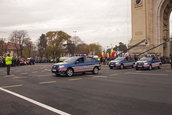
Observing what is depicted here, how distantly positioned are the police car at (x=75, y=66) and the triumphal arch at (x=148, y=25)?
2021 centimetres

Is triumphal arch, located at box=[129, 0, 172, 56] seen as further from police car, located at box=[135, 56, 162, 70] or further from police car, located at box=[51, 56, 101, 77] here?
police car, located at box=[51, 56, 101, 77]

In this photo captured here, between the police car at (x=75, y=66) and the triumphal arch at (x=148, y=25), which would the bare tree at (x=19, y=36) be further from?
the police car at (x=75, y=66)

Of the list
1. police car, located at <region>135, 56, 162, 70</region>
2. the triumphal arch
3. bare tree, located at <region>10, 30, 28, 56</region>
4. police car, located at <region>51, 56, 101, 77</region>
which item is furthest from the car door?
bare tree, located at <region>10, 30, 28, 56</region>

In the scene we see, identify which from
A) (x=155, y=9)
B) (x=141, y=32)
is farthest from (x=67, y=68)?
(x=155, y=9)

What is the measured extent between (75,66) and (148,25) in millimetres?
24488

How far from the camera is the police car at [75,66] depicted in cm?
1494

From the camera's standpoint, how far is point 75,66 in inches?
613

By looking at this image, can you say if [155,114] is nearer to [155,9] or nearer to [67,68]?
[67,68]

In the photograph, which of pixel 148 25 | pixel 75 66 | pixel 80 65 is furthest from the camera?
pixel 148 25

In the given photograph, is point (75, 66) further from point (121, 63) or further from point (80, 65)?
point (121, 63)

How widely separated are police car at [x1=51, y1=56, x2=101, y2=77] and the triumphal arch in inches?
796

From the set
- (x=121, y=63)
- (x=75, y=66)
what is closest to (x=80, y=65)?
(x=75, y=66)

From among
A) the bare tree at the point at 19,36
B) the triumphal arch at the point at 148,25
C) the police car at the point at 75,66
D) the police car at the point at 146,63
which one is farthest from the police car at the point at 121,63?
the bare tree at the point at 19,36

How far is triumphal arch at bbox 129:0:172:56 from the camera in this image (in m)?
34.8
